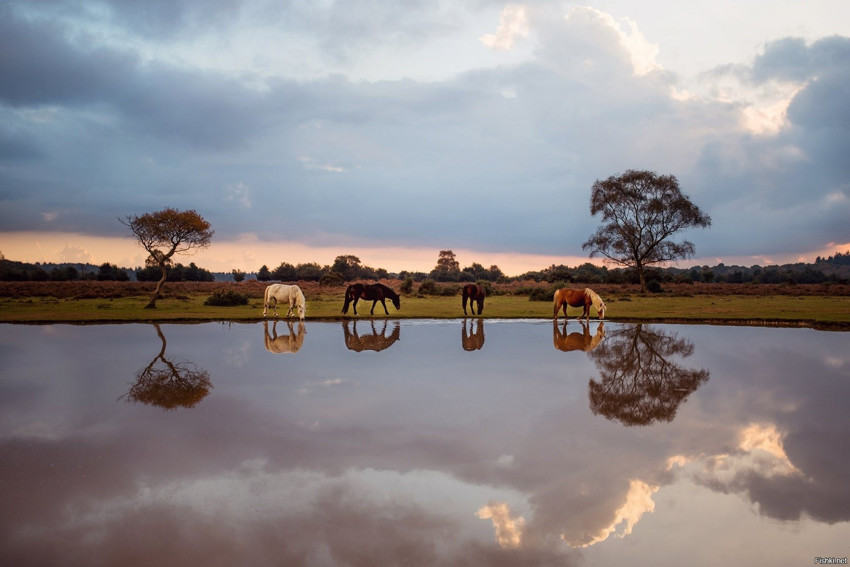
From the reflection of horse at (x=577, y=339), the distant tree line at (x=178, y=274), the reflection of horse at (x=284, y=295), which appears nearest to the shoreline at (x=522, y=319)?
the reflection of horse at (x=284, y=295)

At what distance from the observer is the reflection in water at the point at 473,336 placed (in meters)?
16.4

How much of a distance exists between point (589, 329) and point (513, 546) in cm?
1749

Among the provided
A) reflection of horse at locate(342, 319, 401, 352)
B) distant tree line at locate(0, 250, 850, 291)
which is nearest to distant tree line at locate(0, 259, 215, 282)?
distant tree line at locate(0, 250, 850, 291)

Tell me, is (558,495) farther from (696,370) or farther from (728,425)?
(696,370)

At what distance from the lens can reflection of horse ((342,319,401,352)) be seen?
1599cm

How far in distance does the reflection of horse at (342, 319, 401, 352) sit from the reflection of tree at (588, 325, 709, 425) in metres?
6.82

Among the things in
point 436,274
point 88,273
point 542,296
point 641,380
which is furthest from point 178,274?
point 641,380

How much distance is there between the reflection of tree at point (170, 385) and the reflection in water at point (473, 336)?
8110mm

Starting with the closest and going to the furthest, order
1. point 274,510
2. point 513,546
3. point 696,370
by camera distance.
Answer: point 513,546, point 274,510, point 696,370

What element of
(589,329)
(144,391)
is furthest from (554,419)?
(589,329)

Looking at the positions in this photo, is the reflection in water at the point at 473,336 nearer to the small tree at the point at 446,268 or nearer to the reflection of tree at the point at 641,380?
the reflection of tree at the point at 641,380

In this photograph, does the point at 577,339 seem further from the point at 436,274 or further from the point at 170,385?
the point at 436,274

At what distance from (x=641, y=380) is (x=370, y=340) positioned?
9351 mm

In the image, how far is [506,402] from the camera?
9.52 meters
